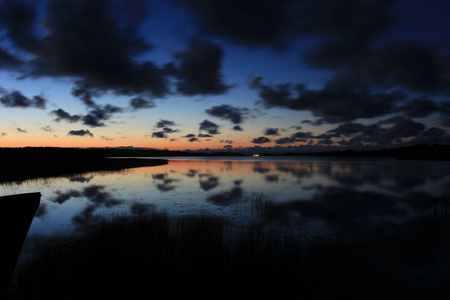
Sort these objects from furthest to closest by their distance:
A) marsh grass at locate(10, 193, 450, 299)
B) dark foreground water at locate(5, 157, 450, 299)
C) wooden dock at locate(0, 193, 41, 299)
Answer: dark foreground water at locate(5, 157, 450, 299) → marsh grass at locate(10, 193, 450, 299) → wooden dock at locate(0, 193, 41, 299)

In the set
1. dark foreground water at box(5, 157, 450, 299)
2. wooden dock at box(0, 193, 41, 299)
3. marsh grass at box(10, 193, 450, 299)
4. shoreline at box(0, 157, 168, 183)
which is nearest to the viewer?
wooden dock at box(0, 193, 41, 299)

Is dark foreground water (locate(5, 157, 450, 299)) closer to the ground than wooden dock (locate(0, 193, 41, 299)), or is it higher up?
closer to the ground

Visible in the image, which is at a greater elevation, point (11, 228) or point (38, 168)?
point (11, 228)

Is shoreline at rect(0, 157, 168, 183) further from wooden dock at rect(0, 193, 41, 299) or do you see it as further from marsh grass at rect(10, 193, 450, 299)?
wooden dock at rect(0, 193, 41, 299)

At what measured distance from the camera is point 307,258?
37.0ft

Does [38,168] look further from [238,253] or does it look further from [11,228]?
[238,253]

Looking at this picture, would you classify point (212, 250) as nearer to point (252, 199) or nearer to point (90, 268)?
point (90, 268)

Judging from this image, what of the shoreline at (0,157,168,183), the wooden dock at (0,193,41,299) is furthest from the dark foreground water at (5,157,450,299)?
the shoreline at (0,157,168,183)

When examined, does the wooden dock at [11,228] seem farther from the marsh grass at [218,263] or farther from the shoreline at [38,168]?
the shoreline at [38,168]

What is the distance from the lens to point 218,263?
34.9 feet

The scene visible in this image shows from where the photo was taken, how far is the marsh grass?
8.90 meters

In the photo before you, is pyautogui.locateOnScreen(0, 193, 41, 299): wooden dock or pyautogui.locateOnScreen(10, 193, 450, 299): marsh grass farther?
pyautogui.locateOnScreen(10, 193, 450, 299): marsh grass

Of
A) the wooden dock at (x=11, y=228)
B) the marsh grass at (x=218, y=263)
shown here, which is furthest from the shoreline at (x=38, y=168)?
the wooden dock at (x=11, y=228)

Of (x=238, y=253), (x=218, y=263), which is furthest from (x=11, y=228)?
(x=238, y=253)
